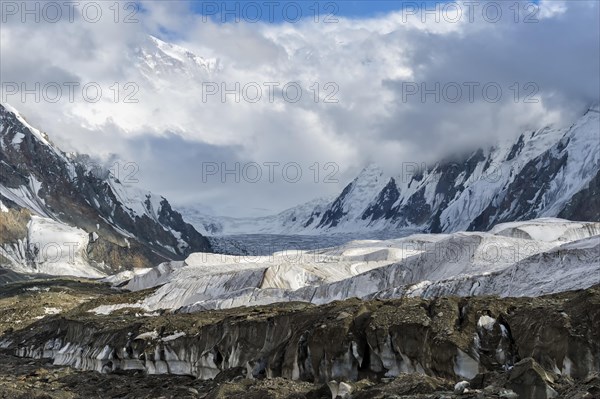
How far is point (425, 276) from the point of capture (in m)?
112

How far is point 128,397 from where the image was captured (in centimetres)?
5188

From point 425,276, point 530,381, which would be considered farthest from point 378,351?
point 425,276

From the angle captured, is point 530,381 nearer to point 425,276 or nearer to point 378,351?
point 378,351

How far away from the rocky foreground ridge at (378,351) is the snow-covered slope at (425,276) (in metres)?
23.3

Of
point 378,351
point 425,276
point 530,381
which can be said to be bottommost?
point 425,276

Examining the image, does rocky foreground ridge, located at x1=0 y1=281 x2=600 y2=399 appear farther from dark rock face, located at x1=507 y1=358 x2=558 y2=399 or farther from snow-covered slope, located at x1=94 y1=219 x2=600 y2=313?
snow-covered slope, located at x1=94 y1=219 x2=600 y2=313

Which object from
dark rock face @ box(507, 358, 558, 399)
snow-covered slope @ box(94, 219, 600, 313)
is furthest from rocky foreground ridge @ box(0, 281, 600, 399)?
snow-covered slope @ box(94, 219, 600, 313)

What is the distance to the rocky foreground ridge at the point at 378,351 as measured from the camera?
117ft

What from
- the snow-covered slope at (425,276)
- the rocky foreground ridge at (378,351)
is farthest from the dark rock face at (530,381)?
the snow-covered slope at (425,276)

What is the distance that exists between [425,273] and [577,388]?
8428 centimetres

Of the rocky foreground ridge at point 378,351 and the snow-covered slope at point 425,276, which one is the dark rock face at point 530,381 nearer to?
the rocky foreground ridge at point 378,351

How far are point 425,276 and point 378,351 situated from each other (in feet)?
213

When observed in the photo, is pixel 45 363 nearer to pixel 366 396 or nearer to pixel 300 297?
pixel 300 297

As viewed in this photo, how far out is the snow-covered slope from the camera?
3125 inches
